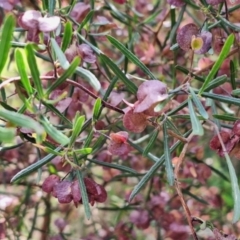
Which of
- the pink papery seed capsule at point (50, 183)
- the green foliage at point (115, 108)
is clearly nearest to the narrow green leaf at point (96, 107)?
the green foliage at point (115, 108)

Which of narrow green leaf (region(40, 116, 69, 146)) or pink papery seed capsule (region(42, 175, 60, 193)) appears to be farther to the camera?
pink papery seed capsule (region(42, 175, 60, 193))

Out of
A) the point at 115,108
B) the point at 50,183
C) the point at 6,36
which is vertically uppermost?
the point at 6,36

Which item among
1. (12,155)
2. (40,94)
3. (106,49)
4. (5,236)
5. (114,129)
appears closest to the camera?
(40,94)

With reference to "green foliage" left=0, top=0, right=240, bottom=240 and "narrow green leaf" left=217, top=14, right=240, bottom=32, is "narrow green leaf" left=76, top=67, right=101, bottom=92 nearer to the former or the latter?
"green foliage" left=0, top=0, right=240, bottom=240

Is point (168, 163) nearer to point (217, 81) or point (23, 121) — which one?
point (217, 81)

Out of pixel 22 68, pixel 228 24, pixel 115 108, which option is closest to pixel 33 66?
pixel 22 68

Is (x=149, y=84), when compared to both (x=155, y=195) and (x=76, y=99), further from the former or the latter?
(x=155, y=195)

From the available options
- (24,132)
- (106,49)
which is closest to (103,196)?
(24,132)

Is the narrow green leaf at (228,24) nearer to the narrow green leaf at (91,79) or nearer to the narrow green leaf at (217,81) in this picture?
the narrow green leaf at (217,81)

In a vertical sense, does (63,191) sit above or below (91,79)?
→ below

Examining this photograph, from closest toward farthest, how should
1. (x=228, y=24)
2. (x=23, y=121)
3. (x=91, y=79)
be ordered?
(x=23, y=121)
(x=91, y=79)
(x=228, y=24)

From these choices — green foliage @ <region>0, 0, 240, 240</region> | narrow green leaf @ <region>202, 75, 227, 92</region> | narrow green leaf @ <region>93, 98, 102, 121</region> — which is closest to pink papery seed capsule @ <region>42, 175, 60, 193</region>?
green foliage @ <region>0, 0, 240, 240</region>
